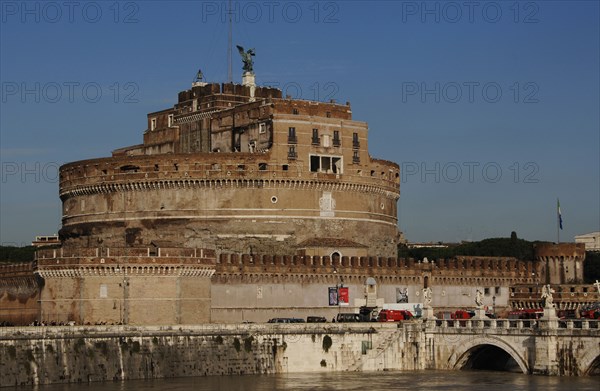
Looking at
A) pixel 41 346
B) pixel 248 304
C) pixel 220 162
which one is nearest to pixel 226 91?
pixel 220 162

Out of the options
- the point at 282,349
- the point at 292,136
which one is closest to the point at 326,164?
the point at 292,136

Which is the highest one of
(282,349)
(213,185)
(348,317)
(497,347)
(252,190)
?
(213,185)

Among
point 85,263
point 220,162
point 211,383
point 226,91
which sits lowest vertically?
point 211,383

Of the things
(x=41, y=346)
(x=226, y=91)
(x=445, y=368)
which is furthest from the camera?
(x=226, y=91)

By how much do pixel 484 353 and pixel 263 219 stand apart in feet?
84.6

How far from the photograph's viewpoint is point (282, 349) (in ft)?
269

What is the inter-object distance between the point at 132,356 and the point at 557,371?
937 inches

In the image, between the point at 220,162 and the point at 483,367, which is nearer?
the point at 483,367

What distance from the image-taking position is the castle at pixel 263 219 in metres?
95.4

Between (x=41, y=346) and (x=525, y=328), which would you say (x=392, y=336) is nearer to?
(x=525, y=328)

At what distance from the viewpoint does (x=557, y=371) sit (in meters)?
75.6

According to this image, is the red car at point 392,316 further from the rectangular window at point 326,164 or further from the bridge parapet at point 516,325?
the rectangular window at point 326,164

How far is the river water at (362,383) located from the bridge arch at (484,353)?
1.21 metres

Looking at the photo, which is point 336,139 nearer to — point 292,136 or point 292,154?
point 292,136
